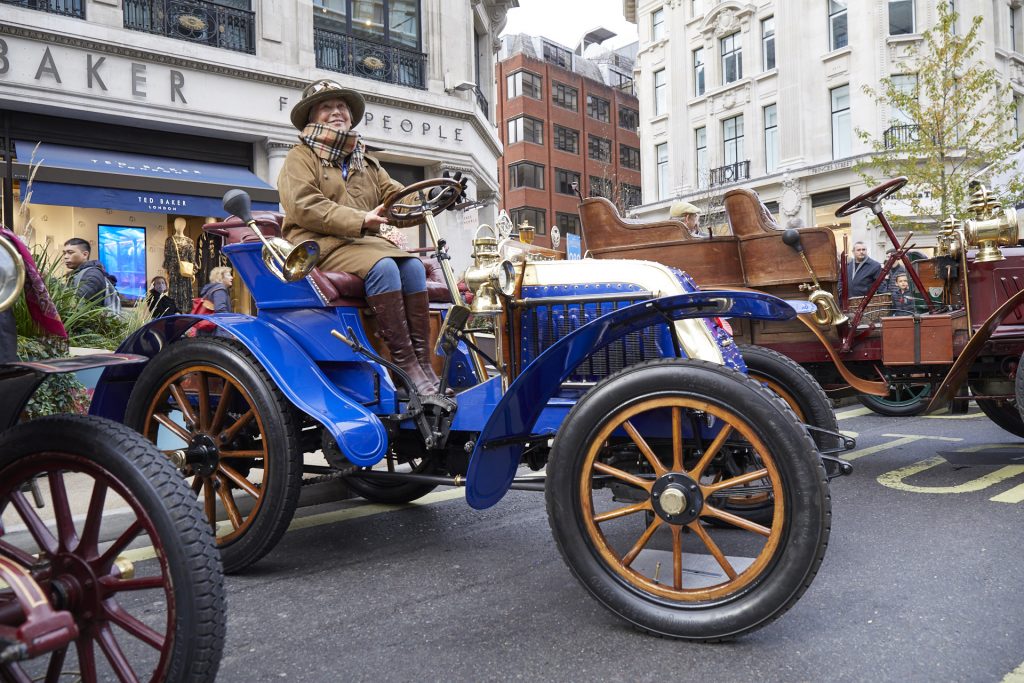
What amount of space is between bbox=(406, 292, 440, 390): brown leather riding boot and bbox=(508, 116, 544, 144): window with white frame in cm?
4708

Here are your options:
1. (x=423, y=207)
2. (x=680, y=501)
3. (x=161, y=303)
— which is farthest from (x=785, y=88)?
(x=680, y=501)

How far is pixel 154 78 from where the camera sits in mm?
12727

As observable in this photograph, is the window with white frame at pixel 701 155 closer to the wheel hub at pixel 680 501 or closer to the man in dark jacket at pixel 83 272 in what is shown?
the man in dark jacket at pixel 83 272

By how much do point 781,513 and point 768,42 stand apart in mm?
31466

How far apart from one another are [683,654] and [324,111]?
9.57ft

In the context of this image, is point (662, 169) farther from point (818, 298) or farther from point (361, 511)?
point (361, 511)

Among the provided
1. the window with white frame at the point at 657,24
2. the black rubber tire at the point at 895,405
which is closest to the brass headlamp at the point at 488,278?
the black rubber tire at the point at 895,405

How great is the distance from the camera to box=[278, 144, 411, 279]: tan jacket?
358cm

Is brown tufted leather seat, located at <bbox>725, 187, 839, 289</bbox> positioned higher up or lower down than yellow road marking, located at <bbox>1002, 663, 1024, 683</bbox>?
higher up

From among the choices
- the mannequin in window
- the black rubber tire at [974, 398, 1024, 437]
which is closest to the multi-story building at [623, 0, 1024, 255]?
the mannequin in window

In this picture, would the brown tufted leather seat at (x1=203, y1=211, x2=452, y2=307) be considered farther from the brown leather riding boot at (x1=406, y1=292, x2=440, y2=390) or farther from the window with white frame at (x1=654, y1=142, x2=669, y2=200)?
the window with white frame at (x1=654, y1=142, x2=669, y2=200)

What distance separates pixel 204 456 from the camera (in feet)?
11.9

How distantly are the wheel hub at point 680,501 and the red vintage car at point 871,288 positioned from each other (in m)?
3.23

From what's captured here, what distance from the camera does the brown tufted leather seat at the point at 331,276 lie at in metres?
3.55
